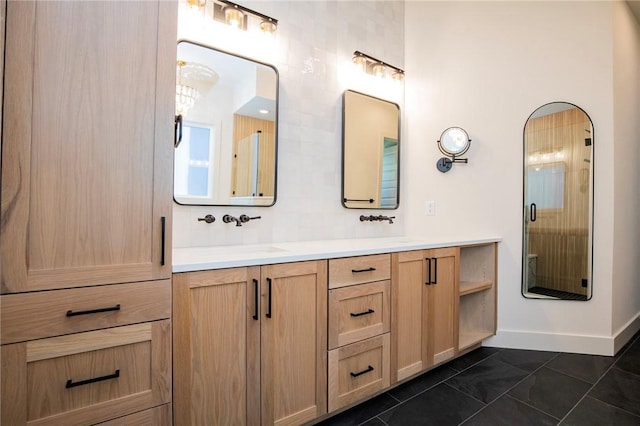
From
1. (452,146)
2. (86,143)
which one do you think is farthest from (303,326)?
(452,146)

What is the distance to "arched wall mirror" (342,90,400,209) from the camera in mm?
2406

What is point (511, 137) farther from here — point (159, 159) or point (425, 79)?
point (159, 159)

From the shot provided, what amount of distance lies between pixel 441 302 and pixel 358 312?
728 millimetres

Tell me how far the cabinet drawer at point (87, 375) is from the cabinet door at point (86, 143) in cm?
19

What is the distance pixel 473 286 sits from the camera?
2.38 metres

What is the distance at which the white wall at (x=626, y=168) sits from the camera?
237 centimetres

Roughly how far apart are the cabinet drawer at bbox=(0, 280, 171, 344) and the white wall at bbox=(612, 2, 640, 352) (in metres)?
3.11

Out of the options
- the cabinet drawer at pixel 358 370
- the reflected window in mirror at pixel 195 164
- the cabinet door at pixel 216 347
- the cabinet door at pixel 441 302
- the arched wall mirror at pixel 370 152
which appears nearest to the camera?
the cabinet door at pixel 216 347

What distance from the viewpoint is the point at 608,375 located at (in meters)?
2.04

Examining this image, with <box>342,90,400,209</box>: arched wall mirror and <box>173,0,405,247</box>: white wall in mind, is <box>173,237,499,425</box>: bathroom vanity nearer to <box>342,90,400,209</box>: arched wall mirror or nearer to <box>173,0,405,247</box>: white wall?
<box>173,0,405,247</box>: white wall

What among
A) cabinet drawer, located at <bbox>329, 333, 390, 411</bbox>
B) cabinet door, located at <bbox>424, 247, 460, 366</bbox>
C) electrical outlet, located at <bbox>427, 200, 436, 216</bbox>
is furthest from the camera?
electrical outlet, located at <bbox>427, 200, 436, 216</bbox>

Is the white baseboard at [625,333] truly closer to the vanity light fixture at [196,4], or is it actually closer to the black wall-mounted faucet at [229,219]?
the black wall-mounted faucet at [229,219]

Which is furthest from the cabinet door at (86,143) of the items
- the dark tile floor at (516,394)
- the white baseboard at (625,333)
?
the white baseboard at (625,333)

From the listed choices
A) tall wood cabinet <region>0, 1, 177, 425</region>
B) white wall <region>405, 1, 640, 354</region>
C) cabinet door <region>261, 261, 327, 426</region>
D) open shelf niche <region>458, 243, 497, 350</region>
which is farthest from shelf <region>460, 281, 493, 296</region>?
tall wood cabinet <region>0, 1, 177, 425</region>
